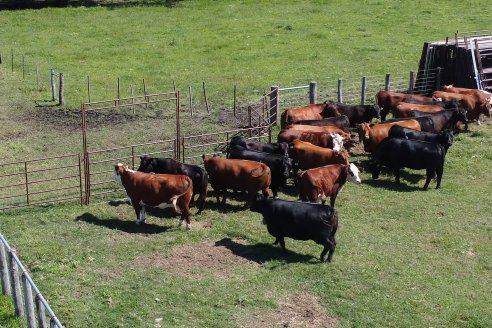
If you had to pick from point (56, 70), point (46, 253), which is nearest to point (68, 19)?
point (56, 70)

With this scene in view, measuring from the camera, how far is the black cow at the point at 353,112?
20.3 metres

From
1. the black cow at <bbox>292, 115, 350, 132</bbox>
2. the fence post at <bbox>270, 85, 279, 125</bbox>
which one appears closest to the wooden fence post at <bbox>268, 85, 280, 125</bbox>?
the fence post at <bbox>270, 85, 279, 125</bbox>

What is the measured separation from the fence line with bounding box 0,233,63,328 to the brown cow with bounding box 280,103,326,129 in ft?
31.4

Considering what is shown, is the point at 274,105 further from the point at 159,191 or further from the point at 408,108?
the point at 159,191

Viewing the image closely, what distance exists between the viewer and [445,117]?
1989 cm

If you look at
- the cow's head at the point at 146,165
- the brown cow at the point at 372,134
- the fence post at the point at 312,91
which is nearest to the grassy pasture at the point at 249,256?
the brown cow at the point at 372,134

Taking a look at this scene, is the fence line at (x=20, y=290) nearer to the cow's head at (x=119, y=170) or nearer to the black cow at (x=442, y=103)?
the cow's head at (x=119, y=170)

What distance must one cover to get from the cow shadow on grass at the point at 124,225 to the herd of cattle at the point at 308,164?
0.24 meters

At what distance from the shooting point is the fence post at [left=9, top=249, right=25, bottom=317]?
35.1 feet

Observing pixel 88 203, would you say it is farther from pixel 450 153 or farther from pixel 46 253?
pixel 450 153

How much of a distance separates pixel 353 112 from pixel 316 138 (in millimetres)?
3114

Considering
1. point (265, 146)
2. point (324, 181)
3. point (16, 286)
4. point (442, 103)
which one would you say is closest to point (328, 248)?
point (324, 181)

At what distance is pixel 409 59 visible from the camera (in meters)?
29.6

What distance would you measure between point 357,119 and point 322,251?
7987 millimetres
